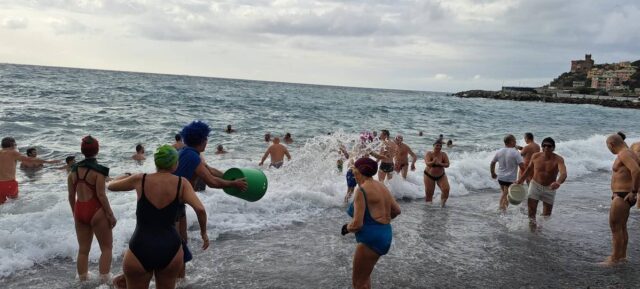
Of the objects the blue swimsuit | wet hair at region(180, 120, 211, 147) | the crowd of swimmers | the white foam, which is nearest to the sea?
the white foam

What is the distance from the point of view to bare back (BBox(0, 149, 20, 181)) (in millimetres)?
8633

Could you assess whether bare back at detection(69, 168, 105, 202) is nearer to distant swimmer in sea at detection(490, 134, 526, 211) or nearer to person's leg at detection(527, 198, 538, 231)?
person's leg at detection(527, 198, 538, 231)

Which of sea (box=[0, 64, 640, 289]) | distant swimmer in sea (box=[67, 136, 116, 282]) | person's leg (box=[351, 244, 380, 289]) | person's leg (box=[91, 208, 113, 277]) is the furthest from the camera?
sea (box=[0, 64, 640, 289])

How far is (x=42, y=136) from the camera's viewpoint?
59.2 ft

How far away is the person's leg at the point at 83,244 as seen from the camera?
17.2ft

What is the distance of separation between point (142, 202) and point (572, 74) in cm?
18150

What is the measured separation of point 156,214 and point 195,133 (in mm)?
1077

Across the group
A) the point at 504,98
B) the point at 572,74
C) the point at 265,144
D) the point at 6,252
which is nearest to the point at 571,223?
the point at 6,252

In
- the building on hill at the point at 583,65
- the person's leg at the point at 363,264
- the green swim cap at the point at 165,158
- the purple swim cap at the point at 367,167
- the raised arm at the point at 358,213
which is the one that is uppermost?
the building on hill at the point at 583,65

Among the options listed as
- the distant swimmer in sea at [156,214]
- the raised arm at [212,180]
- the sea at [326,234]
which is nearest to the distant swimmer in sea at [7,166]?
the sea at [326,234]

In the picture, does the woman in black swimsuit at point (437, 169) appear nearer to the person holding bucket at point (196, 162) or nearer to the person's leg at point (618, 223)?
the person's leg at point (618, 223)

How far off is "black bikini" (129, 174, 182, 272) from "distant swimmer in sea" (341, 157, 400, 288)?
171cm

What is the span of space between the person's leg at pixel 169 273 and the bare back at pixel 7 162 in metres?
6.36

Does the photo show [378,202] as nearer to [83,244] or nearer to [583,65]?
[83,244]
